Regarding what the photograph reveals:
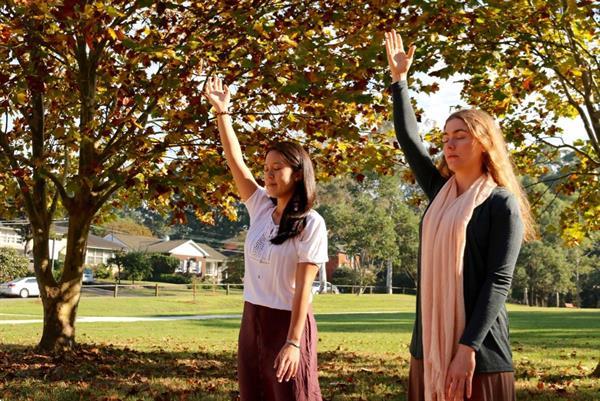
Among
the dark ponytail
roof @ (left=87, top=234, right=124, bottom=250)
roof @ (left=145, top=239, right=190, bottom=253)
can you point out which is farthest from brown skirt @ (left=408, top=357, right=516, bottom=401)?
roof @ (left=145, top=239, right=190, bottom=253)

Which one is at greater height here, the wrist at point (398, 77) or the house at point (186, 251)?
the house at point (186, 251)

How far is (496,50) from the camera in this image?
30.7 feet

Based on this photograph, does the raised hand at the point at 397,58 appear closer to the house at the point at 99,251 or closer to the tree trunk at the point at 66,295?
the tree trunk at the point at 66,295

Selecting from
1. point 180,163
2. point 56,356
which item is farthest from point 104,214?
point 180,163

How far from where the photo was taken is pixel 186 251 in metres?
82.6

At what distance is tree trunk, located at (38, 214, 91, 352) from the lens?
1097 cm

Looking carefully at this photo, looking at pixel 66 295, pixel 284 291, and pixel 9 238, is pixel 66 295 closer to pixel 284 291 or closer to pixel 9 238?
pixel 284 291

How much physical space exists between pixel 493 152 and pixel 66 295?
9514 mm

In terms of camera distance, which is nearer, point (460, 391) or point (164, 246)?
point (460, 391)

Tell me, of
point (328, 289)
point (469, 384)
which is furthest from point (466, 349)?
point (328, 289)

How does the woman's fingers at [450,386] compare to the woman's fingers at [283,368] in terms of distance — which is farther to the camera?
the woman's fingers at [283,368]

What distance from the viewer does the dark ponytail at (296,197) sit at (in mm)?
3545

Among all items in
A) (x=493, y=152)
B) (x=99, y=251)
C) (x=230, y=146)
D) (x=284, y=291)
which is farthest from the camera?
(x=99, y=251)

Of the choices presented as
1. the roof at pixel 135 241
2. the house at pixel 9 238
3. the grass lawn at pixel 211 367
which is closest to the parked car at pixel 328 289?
the roof at pixel 135 241
